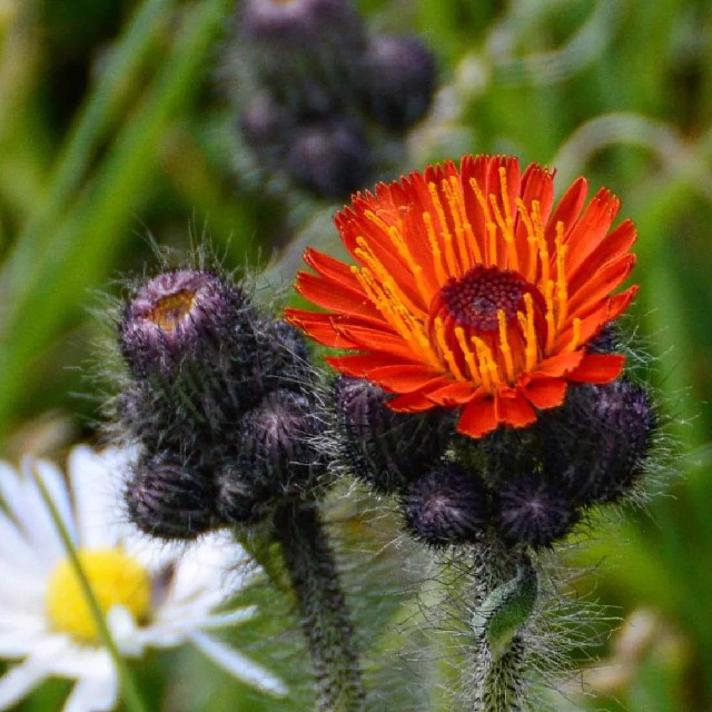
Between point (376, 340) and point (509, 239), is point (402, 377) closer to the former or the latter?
point (376, 340)

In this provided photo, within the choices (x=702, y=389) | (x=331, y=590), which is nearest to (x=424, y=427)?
(x=331, y=590)

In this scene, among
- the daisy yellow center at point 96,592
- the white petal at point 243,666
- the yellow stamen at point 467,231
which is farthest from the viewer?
the daisy yellow center at point 96,592

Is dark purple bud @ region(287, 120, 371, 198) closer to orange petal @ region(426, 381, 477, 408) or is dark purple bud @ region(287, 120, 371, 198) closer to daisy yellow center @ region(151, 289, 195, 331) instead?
daisy yellow center @ region(151, 289, 195, 331)

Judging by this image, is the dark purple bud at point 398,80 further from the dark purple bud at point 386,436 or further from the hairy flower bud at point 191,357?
the dark purple bud at point 386,436

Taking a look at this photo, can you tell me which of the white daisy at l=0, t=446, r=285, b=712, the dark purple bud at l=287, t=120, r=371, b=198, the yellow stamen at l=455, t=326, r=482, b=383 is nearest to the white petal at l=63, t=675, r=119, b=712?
Result: the white daisy at l=0, t=446, r=285, b=712

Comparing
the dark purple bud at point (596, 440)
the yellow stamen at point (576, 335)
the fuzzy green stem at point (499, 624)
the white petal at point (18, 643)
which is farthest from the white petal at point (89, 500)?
the yellow stamen at point (576, 335)

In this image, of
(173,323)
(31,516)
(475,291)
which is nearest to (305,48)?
(31,516)
